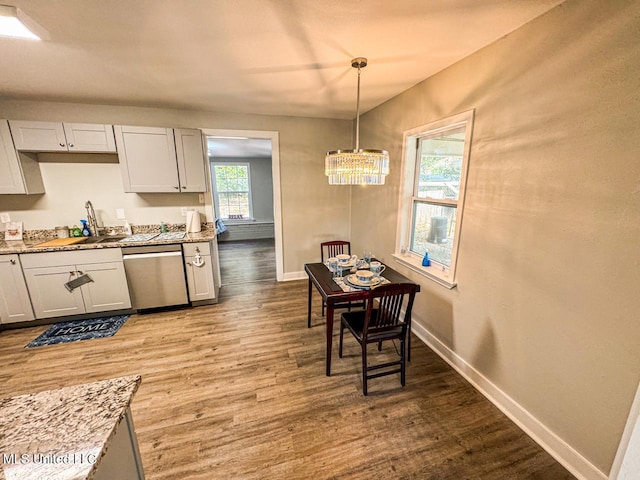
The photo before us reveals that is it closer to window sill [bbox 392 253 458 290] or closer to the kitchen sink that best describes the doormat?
the kitchen sink

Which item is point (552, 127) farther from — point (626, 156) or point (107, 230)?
point (107, 230)

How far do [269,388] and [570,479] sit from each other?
73.8 inches

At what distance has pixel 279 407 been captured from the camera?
1.90m

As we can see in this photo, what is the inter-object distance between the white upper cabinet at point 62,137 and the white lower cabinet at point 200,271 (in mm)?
1439

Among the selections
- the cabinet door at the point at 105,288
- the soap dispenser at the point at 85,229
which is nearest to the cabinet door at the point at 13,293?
the cabinet door at the point at 105,288

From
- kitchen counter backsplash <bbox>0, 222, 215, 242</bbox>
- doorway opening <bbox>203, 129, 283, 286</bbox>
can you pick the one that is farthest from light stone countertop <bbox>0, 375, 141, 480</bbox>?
doorway opening <bbox>203, 129, 283, 286</bbox>

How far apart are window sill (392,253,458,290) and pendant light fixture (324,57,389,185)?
1.02 m

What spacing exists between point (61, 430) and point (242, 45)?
2.13 metres

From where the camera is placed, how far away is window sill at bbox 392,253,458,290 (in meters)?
2.30

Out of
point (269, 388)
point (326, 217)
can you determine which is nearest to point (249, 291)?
point (326, 217)

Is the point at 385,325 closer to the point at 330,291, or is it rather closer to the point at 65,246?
the point at 330,291

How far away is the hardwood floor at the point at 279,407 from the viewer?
152 centimetres

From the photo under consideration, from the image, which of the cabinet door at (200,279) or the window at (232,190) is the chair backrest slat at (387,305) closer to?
the cabinet door at (200,279)

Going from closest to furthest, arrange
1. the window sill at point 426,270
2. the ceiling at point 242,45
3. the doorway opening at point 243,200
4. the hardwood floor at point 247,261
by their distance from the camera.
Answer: the ceiling at point 242,45 < the window sill at point 426,270 < the hardwood floor at point 247,261 < the doorway opening at point 243,200
